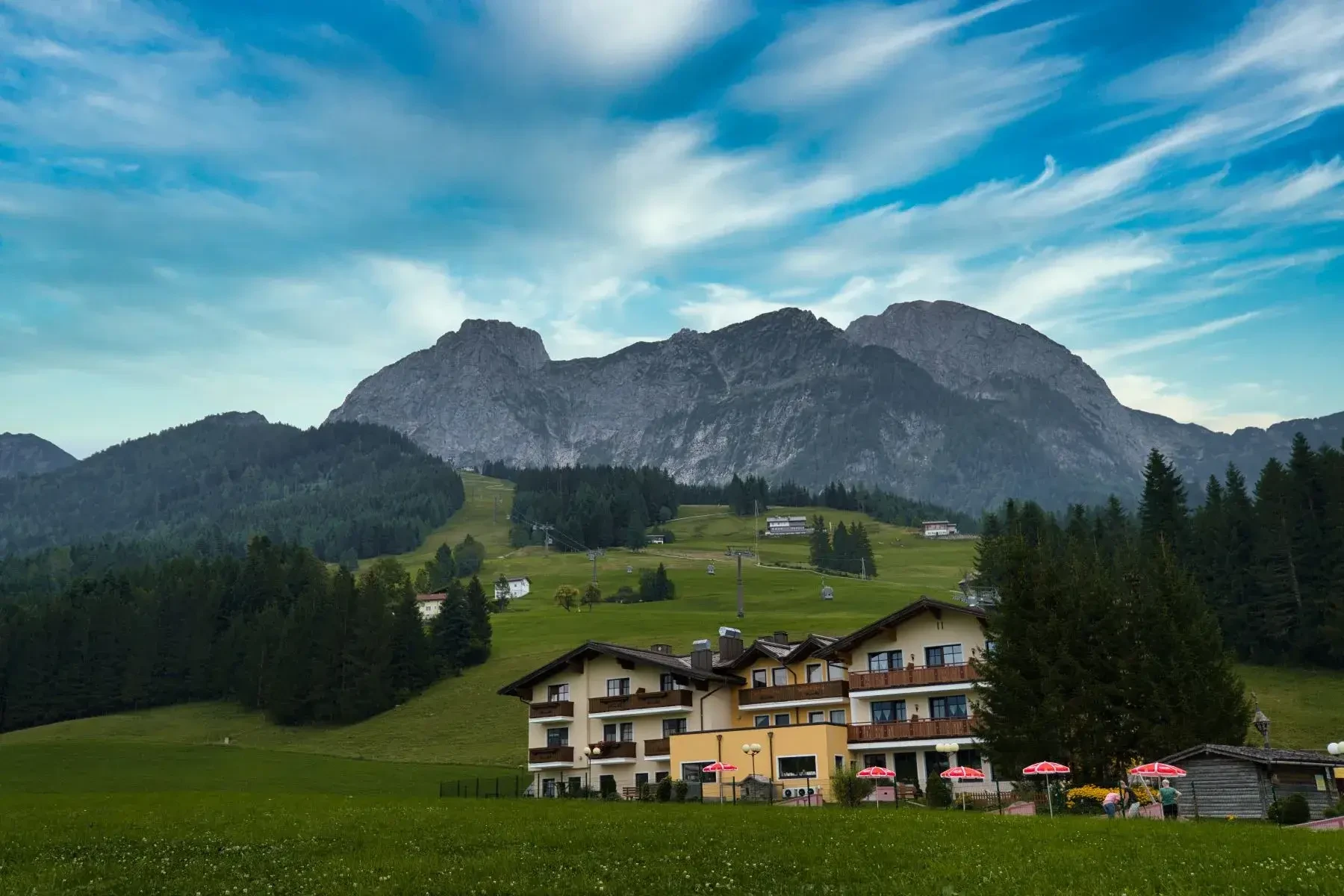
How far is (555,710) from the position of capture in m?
70.6

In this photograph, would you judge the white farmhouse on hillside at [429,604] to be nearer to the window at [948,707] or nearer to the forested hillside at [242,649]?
the forested hillside at [242,649]

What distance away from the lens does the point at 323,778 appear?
2830 inches

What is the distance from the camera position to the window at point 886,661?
6341 cm

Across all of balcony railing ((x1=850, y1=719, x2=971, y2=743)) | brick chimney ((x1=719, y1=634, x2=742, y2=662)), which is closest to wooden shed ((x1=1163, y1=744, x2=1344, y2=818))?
balcony railing ((x1=850, y1=719, x2=971, y2=743))

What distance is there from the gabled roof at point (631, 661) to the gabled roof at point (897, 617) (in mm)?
7400

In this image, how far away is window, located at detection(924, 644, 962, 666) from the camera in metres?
61.6

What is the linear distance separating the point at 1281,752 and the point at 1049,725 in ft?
39.1

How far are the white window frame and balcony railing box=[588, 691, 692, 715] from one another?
9067mm

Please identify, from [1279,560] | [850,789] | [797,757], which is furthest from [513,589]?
[850,789]

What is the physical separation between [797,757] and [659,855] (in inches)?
1578

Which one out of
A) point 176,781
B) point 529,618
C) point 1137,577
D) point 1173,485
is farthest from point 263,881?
point 529,618

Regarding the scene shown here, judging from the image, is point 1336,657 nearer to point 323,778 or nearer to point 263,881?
point 323,778

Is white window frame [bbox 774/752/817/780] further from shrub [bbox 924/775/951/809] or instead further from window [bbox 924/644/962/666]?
shrub [bbox 924/775/951/809]

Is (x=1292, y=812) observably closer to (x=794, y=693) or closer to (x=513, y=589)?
(x=794, y=693)
